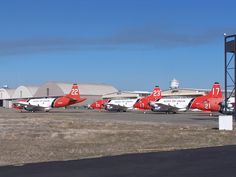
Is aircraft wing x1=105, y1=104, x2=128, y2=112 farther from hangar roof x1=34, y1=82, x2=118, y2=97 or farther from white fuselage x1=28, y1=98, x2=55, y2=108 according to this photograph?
hangar roof x1=34, y1=82, x2=118, y2=97

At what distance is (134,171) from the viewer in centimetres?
1252

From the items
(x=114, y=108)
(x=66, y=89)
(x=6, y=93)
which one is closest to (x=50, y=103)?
(x=114, y=108)

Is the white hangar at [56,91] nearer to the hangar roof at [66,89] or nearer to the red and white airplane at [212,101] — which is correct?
the hangar roof at [66,89]

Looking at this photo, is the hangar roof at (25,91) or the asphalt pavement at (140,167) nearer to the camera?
the asphalt pavement at (140,167)

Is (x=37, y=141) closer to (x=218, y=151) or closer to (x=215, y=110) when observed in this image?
(x=218, y=151)

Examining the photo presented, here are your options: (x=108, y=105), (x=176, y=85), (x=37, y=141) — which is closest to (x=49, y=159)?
(x=37, y=141)

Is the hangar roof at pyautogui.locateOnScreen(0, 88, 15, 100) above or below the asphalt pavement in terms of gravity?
above

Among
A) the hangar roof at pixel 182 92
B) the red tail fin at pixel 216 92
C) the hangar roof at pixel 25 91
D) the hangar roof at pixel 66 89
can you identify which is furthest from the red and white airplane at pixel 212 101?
the hangar roof at pixel 25 91

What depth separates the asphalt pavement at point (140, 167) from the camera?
39.3 feet

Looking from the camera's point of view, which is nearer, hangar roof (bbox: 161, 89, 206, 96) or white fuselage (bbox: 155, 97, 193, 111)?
white fuselage (bbox: 155, 97, 193, 111)

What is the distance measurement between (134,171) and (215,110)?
55715 millimetres

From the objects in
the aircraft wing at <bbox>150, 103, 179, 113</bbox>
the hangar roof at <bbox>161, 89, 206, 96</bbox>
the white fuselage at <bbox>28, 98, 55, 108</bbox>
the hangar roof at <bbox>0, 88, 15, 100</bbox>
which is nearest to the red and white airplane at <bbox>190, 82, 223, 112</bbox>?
the aircraft wing at <bbox>150, 103, 179, 113</bbox>

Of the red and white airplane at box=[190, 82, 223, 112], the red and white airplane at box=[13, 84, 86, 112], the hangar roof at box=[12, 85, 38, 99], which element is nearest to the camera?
the red and white airplane at box=[190, 82, 223, 112]

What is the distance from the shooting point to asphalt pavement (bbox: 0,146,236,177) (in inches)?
471
